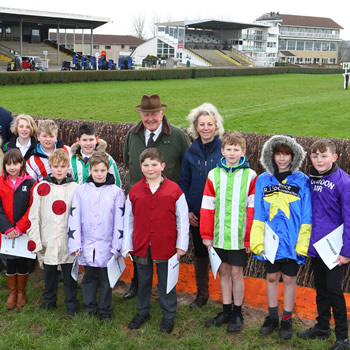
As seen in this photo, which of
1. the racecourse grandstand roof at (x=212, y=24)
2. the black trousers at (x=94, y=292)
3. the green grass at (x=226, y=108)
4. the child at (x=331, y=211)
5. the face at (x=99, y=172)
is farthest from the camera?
the racecourse grandstand roof at (x=212, y=24)

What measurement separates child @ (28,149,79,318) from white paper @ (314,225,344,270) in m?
2.17

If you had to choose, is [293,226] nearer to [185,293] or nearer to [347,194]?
[347,194]

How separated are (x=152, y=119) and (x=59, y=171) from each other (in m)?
0.95

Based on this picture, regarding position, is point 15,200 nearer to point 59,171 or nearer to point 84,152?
point 59,171

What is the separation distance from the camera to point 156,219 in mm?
3775

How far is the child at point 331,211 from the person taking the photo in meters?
3.41

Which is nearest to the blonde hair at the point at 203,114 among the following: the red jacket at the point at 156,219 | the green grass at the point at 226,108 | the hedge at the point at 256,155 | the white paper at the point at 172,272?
the red jacket at the point at 156,219

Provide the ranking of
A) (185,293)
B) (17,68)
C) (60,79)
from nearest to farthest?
(185,293) → (60,79) → (17,68)

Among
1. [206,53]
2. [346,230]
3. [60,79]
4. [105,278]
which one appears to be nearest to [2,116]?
[105,278]

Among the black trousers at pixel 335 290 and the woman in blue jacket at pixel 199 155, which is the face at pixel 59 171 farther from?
the black trousers at pixel 335 290

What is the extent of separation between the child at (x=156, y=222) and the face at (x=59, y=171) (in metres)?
0.67

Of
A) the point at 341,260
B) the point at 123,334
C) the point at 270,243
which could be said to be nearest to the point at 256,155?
the point at 270,243

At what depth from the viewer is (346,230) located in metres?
3.36

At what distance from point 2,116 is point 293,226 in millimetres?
3733
